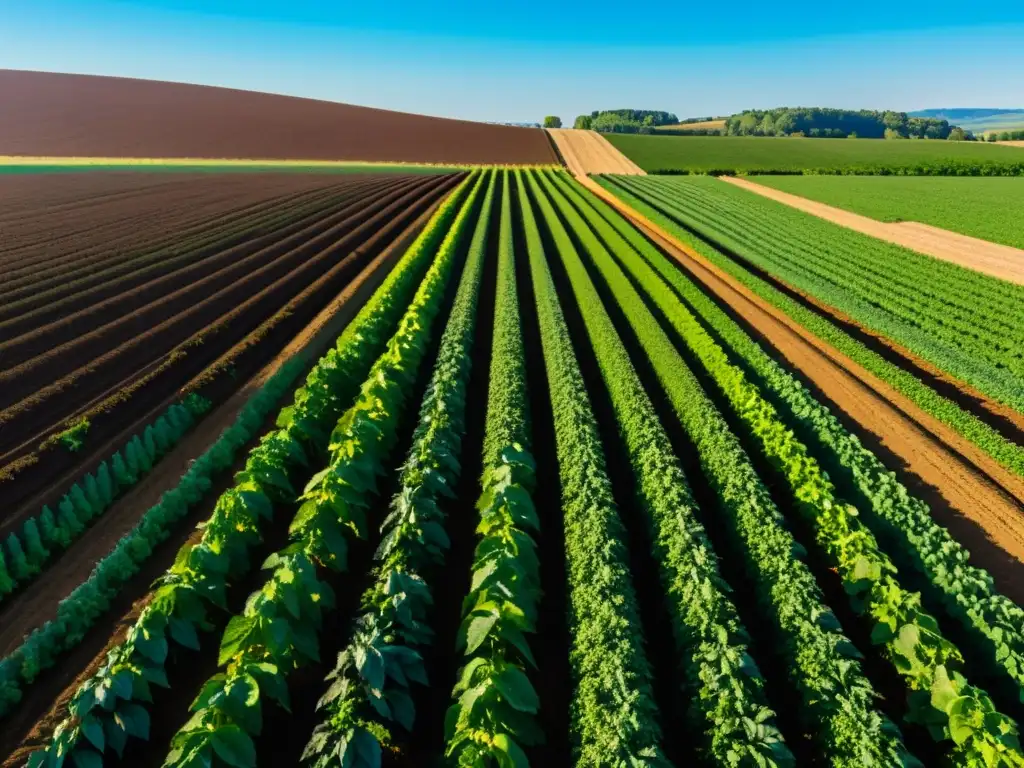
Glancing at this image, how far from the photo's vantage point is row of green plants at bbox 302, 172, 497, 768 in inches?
227

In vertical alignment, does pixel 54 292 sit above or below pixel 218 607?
above

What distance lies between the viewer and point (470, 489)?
1073 centimetres

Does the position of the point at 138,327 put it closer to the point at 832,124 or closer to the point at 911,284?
the point at 911,284

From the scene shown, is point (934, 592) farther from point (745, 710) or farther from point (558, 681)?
point (558, 681)

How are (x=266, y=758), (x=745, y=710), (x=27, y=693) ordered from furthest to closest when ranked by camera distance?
(x=27, y=693), (x=266, y=758), (x=745, y=710)

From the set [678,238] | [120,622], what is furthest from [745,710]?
[678,238]

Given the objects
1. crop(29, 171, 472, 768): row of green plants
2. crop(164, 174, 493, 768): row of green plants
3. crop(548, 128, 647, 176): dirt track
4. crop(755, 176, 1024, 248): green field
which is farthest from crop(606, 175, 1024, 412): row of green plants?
crop(548, 128, 647, 176): dirt track

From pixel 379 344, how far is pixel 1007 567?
14456mm

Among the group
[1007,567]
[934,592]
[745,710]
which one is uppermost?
[745,710]

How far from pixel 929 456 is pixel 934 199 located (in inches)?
1888

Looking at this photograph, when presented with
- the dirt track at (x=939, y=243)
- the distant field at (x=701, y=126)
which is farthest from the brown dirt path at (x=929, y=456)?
the distant field at (x=701, y=126)

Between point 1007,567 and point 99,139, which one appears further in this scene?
point 99,139

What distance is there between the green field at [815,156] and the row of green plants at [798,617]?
238 ft

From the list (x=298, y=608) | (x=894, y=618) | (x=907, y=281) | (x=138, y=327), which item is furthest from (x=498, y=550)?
(x=907, y=281)
